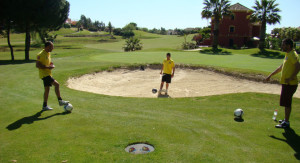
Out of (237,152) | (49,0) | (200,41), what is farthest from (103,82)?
(200,41)

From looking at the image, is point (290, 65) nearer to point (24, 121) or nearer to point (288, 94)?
point (288, 94)

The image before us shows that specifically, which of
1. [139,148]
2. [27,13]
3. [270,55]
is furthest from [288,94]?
[270,55]

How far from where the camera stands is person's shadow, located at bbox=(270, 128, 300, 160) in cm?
565

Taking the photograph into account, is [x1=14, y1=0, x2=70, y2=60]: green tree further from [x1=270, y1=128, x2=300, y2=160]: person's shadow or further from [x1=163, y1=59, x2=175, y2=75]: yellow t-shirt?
[x1=270, y1=128, x2=300, y2=160]: person's shadow

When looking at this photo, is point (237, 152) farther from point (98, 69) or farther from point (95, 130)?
point (98, 69)

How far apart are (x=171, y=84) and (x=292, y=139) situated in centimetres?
1160

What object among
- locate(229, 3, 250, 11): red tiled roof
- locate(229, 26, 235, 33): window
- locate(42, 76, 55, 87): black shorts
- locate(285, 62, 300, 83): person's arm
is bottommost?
locate(42, 76, 55, 87): black shorts

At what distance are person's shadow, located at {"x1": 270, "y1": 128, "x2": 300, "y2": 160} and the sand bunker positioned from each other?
8.05 m

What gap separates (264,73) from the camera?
1669cm

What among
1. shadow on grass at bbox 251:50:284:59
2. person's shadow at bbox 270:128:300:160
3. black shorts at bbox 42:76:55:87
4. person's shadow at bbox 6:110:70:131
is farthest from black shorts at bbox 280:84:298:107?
shadow on grass at bbox 251:50:284:59

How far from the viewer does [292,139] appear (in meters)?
6.31

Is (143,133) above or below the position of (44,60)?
below

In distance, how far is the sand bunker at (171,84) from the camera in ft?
49.5

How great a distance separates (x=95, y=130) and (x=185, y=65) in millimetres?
15552
